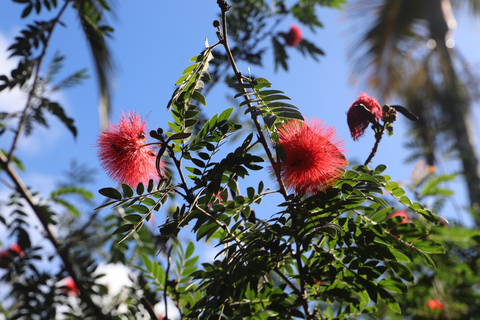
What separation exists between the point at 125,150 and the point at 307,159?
1.46 ft

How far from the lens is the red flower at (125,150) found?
1.07 meters

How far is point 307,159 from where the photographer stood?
42.1 inches

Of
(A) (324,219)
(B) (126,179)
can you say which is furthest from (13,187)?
(A) (324,219)

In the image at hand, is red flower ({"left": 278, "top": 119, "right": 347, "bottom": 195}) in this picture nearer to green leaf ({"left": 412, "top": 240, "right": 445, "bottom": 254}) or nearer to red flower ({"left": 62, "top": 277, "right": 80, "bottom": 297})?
green leaf ({"left": 412, "top": 240, "right": 445, "bottom": 254})

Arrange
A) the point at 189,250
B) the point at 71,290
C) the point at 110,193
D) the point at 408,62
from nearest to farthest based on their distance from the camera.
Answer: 1. the point at 110,193
2. the point at 189,250
3. the point at 71,290
4. the point at 408,62

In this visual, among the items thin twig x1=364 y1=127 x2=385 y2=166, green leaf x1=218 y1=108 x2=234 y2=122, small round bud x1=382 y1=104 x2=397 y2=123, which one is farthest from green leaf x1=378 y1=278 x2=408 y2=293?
green leaf x1=218 y1=108 x2=234 y2=122

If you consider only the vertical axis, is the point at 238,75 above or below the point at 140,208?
above

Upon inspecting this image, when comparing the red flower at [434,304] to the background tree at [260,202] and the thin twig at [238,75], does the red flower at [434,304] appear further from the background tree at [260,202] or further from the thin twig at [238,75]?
the thin twig at [238,75]

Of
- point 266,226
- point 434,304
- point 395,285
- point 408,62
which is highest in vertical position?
point 408,62

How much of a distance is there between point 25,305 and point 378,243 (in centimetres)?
157

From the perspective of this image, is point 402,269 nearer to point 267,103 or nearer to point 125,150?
point 267,103

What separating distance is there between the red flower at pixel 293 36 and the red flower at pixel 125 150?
1.88 metres

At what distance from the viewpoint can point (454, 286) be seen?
2.36 metres

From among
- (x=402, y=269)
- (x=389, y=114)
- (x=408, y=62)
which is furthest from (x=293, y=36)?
(x=408, y=62)
